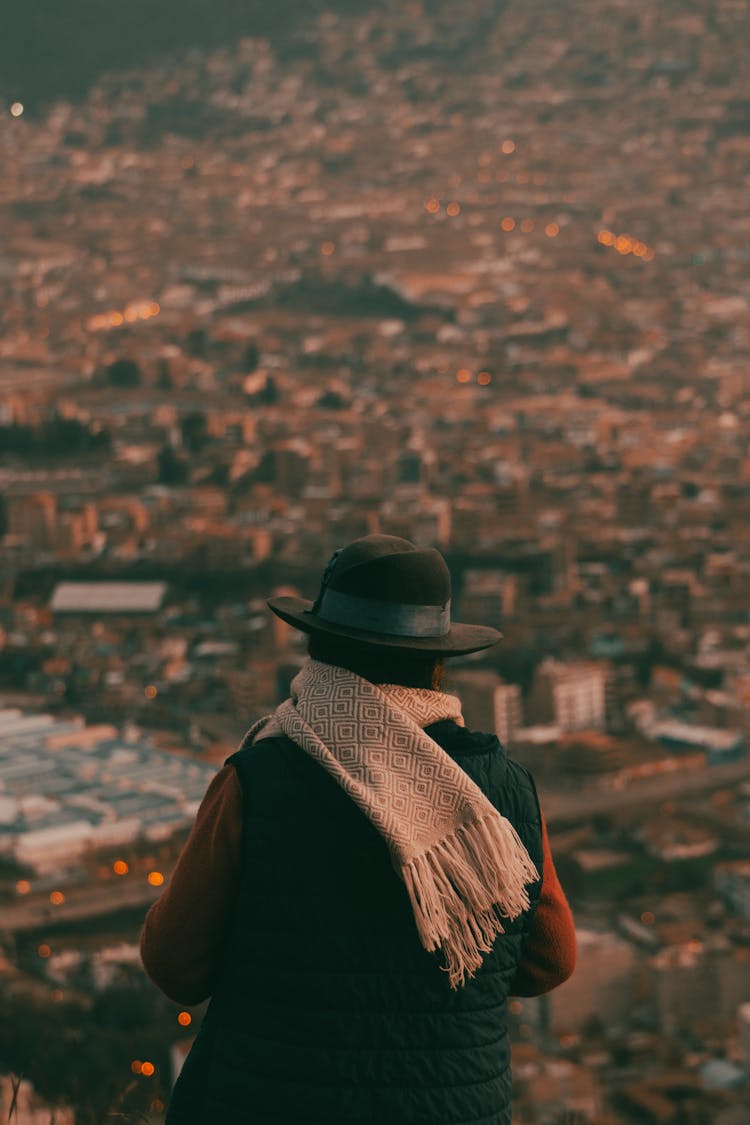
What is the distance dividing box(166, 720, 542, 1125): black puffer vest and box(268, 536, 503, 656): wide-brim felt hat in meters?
0.09

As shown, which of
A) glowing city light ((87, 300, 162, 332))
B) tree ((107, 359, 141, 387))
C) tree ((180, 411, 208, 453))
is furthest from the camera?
glowing city light ((87, 300, 162, 332))

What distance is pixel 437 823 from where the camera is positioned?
4.99 ft

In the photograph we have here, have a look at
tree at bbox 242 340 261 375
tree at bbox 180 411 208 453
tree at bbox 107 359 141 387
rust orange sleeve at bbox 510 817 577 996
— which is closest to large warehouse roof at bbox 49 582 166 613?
tree at bbox 180 411 208 453

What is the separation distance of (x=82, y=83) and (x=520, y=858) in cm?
5202

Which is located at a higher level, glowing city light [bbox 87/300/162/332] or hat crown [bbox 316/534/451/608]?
hat crown [bbox 316/534/451/608]

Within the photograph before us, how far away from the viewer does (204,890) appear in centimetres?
152

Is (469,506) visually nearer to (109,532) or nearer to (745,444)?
(109,532)

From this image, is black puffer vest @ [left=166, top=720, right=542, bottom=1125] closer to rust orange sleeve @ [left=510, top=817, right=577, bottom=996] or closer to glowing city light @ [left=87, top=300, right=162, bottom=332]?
rust orange sleeve @ [left=510, top=817, right=577, bottom=996]

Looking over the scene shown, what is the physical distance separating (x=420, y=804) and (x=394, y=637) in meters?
0.11

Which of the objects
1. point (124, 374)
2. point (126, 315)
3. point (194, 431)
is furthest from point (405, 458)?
point (126, 315)

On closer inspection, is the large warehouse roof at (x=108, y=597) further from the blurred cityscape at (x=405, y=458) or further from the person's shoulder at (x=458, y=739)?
the person's shoulder at (x=458, y=739)

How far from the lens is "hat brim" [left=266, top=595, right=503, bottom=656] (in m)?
1.55

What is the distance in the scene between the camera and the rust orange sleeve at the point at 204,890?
1522mm

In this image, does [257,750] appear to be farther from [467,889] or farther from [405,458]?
[405,458]
